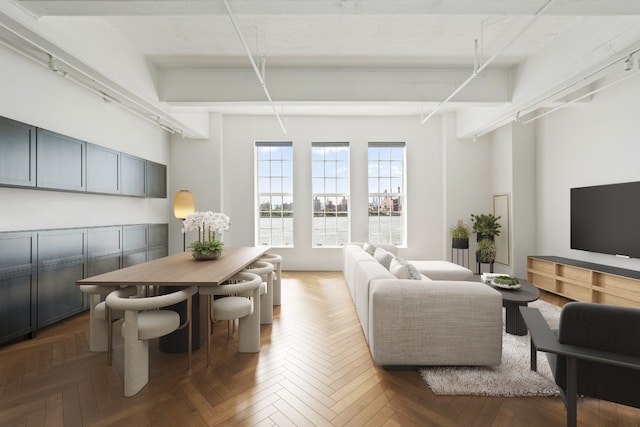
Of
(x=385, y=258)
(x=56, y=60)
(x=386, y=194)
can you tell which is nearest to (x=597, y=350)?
(x=385, y=258)

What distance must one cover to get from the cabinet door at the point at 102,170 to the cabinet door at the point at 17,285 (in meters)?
1.07

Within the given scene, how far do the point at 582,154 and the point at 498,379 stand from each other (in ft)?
14.0

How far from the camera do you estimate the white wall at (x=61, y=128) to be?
9.81ft

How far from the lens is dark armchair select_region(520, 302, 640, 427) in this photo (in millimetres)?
1440

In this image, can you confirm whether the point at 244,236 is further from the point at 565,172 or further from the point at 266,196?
the point at 565,172

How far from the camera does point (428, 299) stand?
2.31 meters

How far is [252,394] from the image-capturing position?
2102 millimetres

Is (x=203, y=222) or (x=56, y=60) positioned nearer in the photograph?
(x=56, y=60)

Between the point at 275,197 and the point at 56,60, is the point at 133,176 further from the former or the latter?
the point at 275,197

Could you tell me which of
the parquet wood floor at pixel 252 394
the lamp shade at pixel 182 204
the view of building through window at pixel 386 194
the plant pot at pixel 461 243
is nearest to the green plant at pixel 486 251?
the plant pot at pixel 461 243

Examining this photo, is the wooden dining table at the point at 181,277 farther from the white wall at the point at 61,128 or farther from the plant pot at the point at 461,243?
the plant pot at the point at 461,243

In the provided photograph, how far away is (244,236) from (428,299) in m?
5.03

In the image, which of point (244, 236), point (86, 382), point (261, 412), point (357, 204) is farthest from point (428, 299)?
point (244, 236)

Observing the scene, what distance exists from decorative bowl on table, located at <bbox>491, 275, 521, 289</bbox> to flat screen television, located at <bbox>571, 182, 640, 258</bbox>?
189 centimetres
